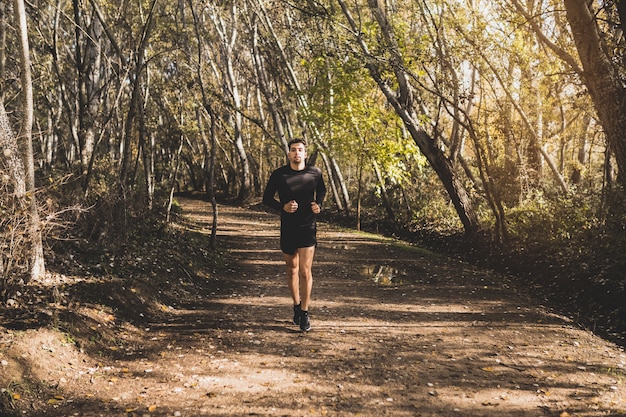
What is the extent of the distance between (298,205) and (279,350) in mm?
1697

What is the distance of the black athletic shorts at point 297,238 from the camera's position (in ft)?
21.2

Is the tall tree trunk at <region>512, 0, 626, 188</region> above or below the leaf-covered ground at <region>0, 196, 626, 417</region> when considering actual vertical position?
above

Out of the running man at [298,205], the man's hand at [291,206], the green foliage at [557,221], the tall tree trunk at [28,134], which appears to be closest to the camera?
the man's hand at [291,206]

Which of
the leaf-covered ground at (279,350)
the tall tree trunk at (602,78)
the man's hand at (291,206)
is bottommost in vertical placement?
the leaf-covered ground at (279,350)

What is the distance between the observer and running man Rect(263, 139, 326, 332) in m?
6.47

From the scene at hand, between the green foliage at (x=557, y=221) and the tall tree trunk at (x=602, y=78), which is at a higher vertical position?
the tall tree trunk at (x=602, y=78)

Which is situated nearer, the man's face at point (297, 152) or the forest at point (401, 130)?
the man's face at point (297, 152)

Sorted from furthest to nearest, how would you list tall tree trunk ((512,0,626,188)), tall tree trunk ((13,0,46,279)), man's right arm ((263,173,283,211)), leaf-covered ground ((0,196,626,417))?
1. tall tree trunk ((512,0,626,188))
2. man's right arm ((263,173,283,211))
3. tall tree trunk ((13,0,46,279))
4. leaf-covered ground ((0,196,626,417))

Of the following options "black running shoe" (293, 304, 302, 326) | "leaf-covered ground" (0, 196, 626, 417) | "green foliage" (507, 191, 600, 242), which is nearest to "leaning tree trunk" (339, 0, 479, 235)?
"green foliage" (507, 191, 600, 242)

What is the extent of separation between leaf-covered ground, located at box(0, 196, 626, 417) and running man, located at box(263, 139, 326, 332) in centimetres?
94

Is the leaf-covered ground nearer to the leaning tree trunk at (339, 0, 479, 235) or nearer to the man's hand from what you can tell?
the man's hand

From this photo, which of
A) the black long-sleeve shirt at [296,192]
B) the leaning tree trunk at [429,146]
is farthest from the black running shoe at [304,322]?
the leaning tree trunk at [429,146]

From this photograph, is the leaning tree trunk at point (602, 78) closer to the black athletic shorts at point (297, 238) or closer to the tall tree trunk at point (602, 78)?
the tall tree trunk at point (602, 78)

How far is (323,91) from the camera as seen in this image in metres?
17.3
